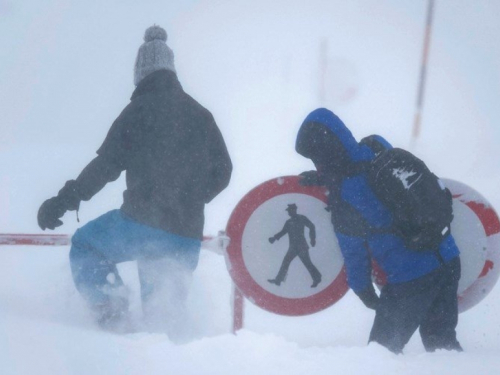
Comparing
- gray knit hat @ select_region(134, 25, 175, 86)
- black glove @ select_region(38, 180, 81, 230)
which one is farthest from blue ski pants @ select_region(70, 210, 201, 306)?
gray knit hat @ select_region(134, 25, 175, 86)

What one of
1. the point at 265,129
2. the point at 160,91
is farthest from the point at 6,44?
the point at 160,91

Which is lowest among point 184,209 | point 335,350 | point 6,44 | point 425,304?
point 335,350

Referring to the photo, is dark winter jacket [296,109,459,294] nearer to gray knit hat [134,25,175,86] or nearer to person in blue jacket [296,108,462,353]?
person in blue jacket [296,108,462,353]

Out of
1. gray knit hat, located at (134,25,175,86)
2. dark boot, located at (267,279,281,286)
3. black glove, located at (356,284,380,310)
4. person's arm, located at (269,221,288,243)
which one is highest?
gray knit hat, located at (134,25,175,86)

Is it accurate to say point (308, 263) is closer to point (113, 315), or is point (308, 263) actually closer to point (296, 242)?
point (296, 242)

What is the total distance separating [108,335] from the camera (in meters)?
2.71

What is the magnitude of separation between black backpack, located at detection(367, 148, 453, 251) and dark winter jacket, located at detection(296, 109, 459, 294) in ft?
0.20

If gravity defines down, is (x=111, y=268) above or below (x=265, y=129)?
below

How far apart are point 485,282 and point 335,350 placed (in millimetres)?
975

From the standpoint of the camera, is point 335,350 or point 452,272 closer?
point 335,350

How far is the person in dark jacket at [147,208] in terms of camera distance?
301cm

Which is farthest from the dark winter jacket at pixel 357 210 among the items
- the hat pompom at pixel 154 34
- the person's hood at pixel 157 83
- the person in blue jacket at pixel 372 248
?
the hat pompom at pixel 154 34

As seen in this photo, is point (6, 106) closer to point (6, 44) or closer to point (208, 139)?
point (6, 44)

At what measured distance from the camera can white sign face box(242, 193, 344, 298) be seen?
296 cm
